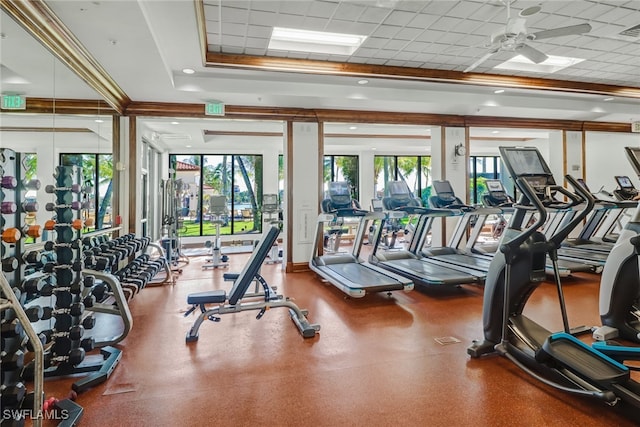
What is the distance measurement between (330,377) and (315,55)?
4.06 meters

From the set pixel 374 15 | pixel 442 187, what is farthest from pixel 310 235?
pixel 374 15

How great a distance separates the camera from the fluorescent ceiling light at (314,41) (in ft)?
14.1

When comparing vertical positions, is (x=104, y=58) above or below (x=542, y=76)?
below

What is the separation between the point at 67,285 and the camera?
267 centimetres

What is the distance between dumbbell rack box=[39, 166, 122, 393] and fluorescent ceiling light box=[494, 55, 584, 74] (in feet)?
19.1

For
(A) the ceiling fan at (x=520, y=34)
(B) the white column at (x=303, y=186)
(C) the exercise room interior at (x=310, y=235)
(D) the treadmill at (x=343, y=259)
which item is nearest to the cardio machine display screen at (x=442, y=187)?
(C) the exercise room interior at (x=310, y=235)

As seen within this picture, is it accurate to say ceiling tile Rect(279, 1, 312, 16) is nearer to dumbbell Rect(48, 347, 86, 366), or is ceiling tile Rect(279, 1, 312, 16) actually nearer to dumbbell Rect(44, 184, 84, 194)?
dumbbell Rect(44, 184, 84, 194)

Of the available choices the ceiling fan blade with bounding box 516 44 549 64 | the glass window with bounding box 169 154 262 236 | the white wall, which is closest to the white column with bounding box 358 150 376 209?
the glass window with bounding box 169 154 262 236

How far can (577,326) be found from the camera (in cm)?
364

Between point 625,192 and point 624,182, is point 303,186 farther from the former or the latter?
point 624,182

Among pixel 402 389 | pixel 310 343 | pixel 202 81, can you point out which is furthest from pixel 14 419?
pixel 202 81

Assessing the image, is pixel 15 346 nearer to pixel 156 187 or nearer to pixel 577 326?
pixel 577 326

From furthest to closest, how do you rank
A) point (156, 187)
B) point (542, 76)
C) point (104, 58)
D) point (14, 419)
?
point (156, 187), point (542, 76), point (104, 58), point (14, 419)

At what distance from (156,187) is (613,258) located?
9010 millimetres
